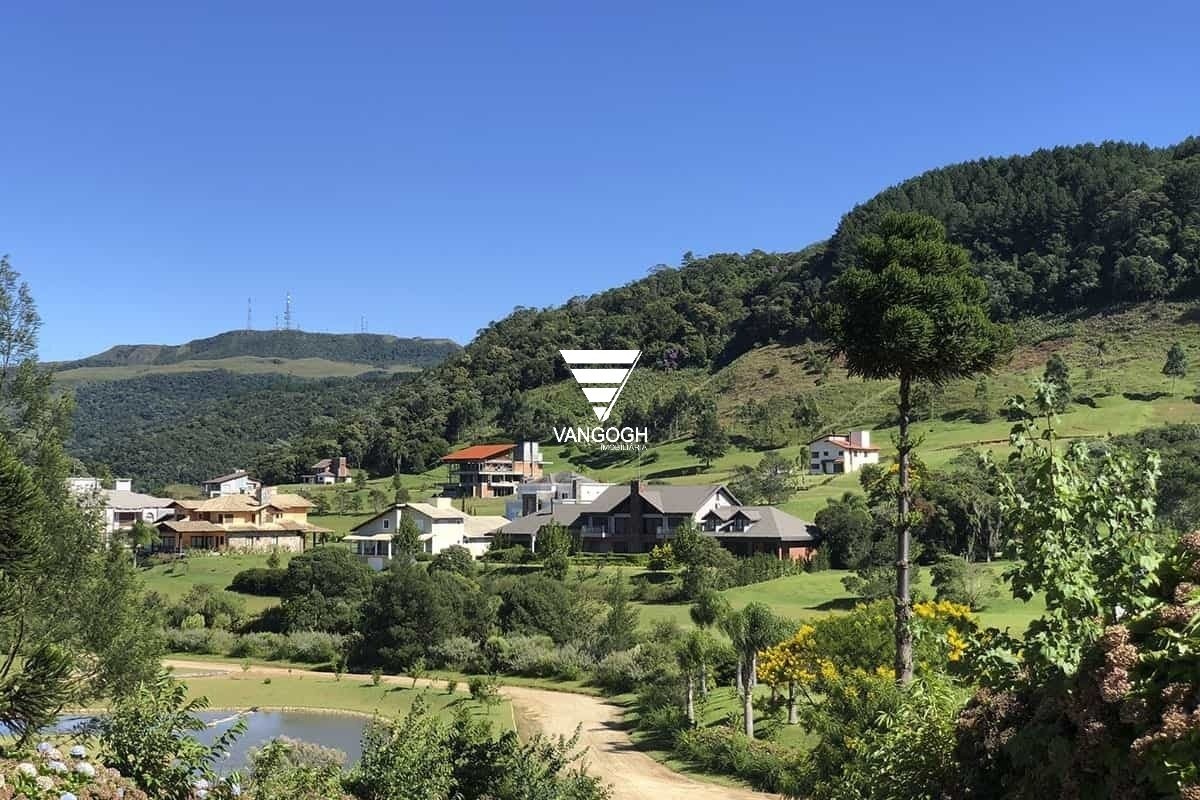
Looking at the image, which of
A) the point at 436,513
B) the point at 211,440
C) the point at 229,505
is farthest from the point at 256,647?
the point at 211,440

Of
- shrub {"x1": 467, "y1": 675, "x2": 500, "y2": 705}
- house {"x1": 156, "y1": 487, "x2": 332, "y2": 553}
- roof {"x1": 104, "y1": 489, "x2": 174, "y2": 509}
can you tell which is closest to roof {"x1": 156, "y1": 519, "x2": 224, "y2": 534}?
house {"x1": 156, "y1": 487, "x2": 332, "y2": 553}

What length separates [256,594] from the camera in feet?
155

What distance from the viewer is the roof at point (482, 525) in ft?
208

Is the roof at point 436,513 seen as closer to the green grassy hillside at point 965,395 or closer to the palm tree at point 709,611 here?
the green grassy hillside at point 965,395

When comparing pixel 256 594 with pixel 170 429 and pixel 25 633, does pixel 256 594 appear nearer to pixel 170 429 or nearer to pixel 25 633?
pixel 25 633

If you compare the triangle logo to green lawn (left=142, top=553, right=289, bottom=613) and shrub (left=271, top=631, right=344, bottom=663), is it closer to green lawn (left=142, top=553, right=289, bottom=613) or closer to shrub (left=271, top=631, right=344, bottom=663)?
green lawn (left=142, top=553, right=289, bottom=613)

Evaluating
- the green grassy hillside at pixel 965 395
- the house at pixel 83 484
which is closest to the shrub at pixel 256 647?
the house at pixel 83 484

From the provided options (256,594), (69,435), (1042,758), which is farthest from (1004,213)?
(1042,758)

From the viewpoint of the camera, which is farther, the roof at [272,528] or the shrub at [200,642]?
the roof at [272,528]

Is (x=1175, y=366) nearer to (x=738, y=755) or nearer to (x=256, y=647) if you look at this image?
(x=256, y=647)

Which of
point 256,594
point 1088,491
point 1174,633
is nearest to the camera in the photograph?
point 1174,633

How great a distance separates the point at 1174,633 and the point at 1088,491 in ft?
5.37

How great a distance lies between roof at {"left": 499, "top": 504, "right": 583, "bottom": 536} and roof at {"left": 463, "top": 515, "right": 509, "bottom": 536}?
6.00ft

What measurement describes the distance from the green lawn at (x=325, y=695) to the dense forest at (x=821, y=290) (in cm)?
6438
